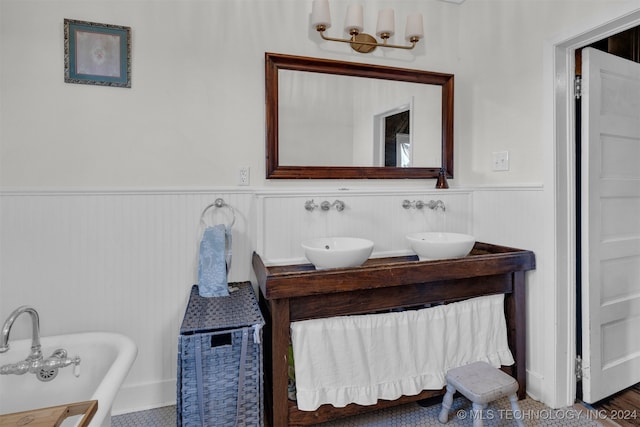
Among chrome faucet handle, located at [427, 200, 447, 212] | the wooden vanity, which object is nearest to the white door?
the wooden vanity

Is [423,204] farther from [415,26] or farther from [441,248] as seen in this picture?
[415,26]

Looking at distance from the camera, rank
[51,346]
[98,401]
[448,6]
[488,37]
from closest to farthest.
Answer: [98,401], [51,346], [488,37], [448,6]

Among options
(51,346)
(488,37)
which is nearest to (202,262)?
(51,346)

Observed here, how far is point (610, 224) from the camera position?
195cm

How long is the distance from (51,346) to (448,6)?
9.92 feet

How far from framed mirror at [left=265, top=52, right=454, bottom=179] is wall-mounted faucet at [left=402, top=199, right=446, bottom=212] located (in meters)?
0.20

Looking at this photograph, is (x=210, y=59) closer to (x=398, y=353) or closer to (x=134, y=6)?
(x=134, y=6)

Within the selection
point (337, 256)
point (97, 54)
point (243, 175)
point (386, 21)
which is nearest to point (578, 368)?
point (337, 256)

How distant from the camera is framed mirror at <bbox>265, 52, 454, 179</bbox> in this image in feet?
6.80

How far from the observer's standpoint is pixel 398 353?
5.74ft

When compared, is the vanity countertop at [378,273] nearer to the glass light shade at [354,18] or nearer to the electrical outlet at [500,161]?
the electrical outlet at [500,161]

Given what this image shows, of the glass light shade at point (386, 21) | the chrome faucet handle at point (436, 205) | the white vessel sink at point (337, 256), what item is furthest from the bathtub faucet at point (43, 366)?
the glass light shade at point (386, 21)

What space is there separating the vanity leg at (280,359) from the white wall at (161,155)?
22.5 inches

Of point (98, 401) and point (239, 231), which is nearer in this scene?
point (98, 401)
